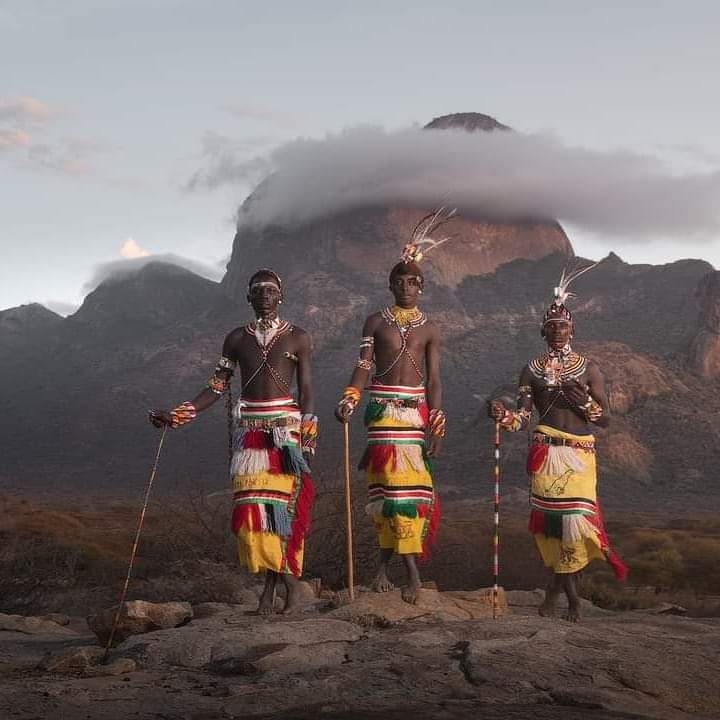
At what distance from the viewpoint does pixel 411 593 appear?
26.6ft

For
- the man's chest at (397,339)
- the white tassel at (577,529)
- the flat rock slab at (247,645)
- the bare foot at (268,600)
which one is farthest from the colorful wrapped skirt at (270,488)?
the white tassel at (577,529)

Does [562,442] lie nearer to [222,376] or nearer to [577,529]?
[577,529]

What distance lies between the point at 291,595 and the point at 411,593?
0.98 metres

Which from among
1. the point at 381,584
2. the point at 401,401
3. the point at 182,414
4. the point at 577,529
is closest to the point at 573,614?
the point at 577,529

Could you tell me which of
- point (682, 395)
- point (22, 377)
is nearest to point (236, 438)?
point (682, 395)

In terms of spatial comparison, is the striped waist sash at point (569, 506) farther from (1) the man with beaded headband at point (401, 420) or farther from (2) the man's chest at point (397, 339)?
(2) the man's chest at point (397, 339)

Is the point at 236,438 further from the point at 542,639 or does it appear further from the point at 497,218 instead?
the point at 497,218

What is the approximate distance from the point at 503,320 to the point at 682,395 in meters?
34.3

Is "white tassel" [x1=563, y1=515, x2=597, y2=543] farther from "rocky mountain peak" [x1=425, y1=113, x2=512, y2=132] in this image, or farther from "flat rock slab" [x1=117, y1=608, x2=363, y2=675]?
"rocky mountain peak" [x1=425, y1=113, x2=512, y2=132]

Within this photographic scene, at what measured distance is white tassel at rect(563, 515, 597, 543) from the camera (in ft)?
27.6

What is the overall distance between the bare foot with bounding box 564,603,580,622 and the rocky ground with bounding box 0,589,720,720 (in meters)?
0.79

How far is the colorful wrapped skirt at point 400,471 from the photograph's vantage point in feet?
27.7

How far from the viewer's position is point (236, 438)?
8.33 meters

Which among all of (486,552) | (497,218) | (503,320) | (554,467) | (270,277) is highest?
(497,218)
